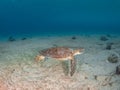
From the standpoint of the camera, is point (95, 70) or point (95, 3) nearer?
point (95, 70)

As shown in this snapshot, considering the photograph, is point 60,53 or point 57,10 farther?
point 57,10

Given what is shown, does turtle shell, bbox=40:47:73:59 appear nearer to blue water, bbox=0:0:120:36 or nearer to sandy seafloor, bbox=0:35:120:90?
sandy seafloor, bbox=0:35:120:90

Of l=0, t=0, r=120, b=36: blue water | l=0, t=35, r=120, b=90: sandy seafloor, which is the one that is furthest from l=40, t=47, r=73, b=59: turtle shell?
l=0, t=0, r=120, b=36: blue water

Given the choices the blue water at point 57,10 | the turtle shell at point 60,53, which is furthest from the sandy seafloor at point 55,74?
the blue water at point 57,10

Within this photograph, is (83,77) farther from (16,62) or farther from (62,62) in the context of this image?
(16,62)

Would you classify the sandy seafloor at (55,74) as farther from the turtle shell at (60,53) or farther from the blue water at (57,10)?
the blue water at (57,10)

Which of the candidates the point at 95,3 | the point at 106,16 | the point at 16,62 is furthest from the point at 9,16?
the point at 16,62

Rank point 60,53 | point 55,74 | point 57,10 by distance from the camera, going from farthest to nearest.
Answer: point 57,10 → point 55,74 → point 60,53

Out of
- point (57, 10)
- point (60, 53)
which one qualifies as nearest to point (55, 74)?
point (60, 53)

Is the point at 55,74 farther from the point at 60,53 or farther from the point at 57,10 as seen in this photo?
the point at 57,10

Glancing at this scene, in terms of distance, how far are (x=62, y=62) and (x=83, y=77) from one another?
1823 millimetres

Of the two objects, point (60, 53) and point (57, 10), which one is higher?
point (60, 53)

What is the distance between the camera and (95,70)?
28.8 feet

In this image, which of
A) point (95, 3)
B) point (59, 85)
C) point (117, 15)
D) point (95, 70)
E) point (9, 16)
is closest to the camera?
point (59, 85)
